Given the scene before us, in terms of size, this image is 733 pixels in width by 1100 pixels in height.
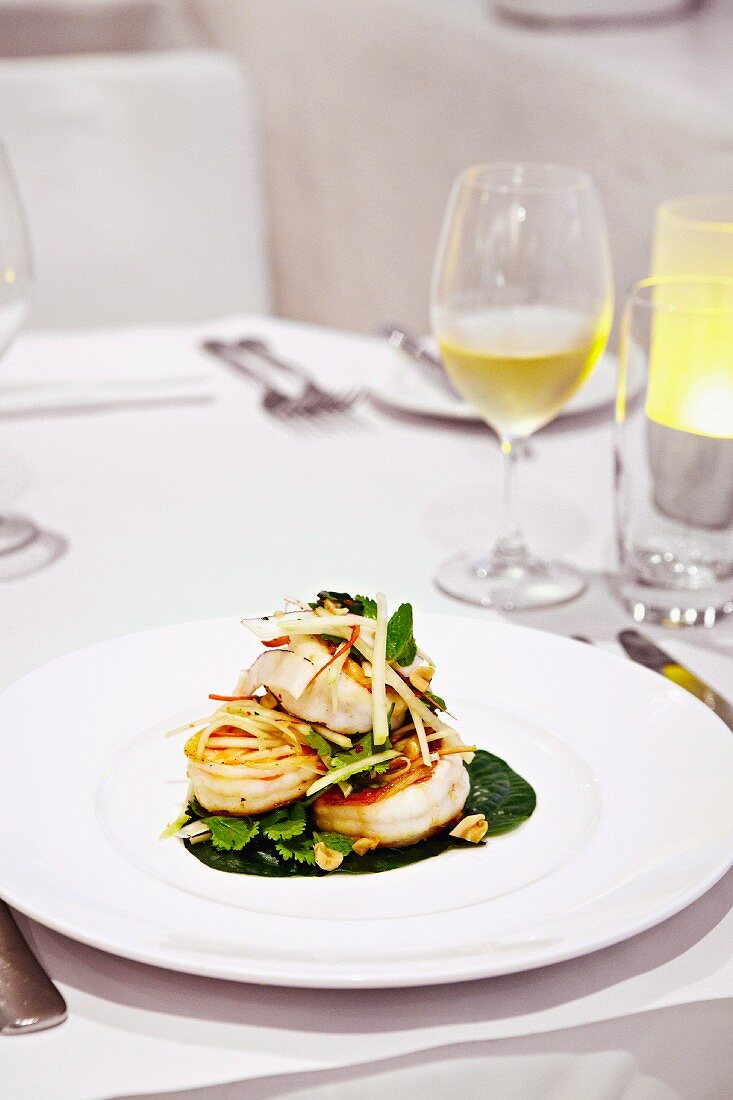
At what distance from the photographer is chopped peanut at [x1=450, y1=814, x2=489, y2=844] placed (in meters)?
0.65

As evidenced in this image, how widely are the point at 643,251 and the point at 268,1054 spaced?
1.89m

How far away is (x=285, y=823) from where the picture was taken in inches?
25.3

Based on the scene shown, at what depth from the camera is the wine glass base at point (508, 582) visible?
3.30ft

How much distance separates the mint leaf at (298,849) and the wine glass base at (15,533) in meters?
0.57

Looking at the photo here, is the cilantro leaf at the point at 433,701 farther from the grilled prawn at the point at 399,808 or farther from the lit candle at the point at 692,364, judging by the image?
the lit candle at the point at 692,364

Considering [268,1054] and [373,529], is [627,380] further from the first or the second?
[268,1054]

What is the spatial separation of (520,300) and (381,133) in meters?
2.18

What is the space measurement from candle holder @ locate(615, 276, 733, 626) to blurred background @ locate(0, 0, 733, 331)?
1.04 m

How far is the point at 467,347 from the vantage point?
3.44ft

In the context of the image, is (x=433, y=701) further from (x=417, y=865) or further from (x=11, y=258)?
(x=11, y=258)

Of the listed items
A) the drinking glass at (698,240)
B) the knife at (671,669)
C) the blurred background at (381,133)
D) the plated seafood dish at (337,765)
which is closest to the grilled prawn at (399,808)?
the plated seafood dish at (337,765)

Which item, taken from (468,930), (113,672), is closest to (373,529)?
(113,672)

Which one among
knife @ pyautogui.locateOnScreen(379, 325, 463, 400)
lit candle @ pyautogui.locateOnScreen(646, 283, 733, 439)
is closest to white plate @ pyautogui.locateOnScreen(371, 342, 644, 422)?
knife @ pyautogui.locateOnScreen(379, 325, 463, 400)

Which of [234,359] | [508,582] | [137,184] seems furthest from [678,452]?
[137,184]
